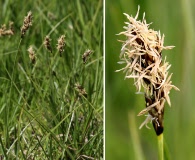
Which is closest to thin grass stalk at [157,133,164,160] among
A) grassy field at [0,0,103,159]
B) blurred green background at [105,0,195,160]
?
blurred green background at [105,0,195,160]

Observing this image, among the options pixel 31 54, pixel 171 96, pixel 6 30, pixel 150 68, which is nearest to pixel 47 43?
pixel 31 54

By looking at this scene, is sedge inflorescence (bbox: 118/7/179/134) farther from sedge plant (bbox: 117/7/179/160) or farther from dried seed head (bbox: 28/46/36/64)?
dried seed head (bbox: 28/46/36/64)

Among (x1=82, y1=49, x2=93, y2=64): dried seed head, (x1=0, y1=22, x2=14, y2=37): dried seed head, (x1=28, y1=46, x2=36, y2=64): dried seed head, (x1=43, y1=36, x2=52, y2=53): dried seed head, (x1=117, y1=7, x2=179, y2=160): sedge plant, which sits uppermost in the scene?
(x1=0, y1=22, x2=14, y2=37): dried seed head

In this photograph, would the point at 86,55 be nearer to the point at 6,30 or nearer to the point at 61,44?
the point at 61,44

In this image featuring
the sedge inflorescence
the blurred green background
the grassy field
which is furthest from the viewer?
the grassy field

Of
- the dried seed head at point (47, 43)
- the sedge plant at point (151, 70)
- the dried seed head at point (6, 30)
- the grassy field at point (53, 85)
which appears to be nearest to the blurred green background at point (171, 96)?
the grassy field at point (53, 85)

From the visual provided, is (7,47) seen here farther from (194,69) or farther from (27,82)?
(194,69)
